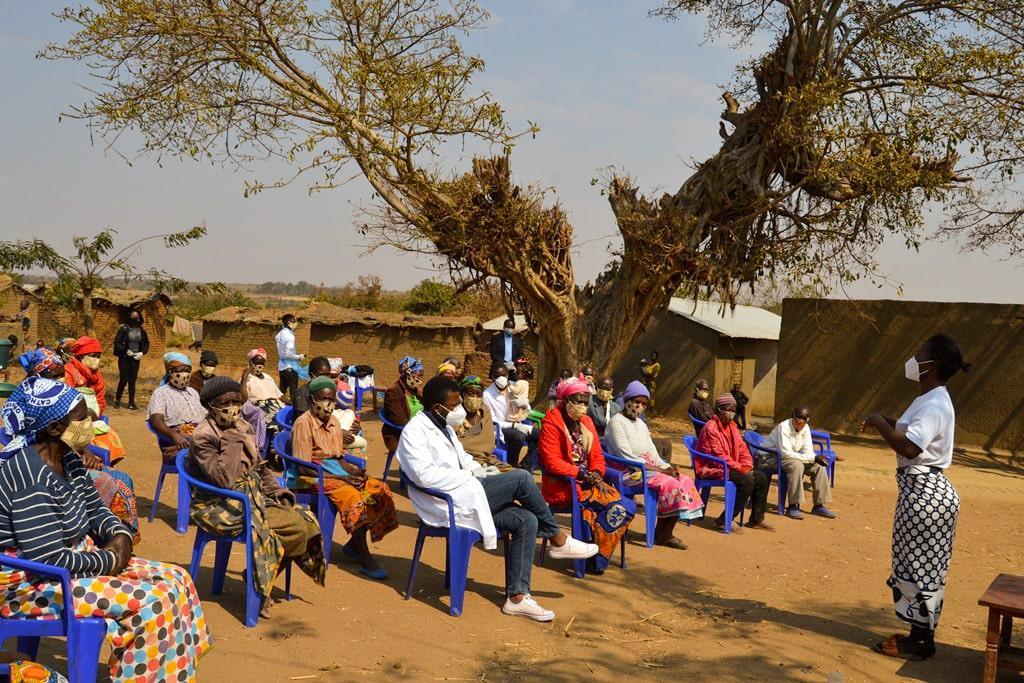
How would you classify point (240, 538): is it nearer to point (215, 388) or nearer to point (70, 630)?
point (215, 388)

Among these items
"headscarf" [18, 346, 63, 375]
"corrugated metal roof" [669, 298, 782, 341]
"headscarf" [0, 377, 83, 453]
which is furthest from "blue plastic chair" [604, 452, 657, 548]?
"corrugated metal roof" [669, 298, 782, 341]

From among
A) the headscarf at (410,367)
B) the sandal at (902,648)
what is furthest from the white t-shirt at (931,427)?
the headscarf at (410,367)

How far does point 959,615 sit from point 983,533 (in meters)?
3.35

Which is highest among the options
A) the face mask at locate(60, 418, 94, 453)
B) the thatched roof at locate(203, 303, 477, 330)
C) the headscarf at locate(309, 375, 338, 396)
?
the thatched roof at locate(203, 303, 477, 330)

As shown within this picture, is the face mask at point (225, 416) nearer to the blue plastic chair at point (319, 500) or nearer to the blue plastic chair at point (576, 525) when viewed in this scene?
the blue plastic chair at point (319, 500)

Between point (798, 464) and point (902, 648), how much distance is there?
161 inches

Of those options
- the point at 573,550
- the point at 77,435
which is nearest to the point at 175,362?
the point at 77,435

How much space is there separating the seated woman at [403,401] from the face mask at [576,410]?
7.20 ft

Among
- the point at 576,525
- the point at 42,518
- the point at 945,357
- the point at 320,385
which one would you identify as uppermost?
the point at 945,357

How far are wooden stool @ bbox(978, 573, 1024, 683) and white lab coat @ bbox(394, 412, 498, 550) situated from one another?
266 cm

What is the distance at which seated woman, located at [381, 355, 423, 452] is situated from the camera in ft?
28.9

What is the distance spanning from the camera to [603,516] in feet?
21.8

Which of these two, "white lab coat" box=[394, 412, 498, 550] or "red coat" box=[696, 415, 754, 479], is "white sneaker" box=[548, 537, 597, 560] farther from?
"red coat" box=[696, 415, 754, 479]

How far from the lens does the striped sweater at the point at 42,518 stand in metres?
3.55
